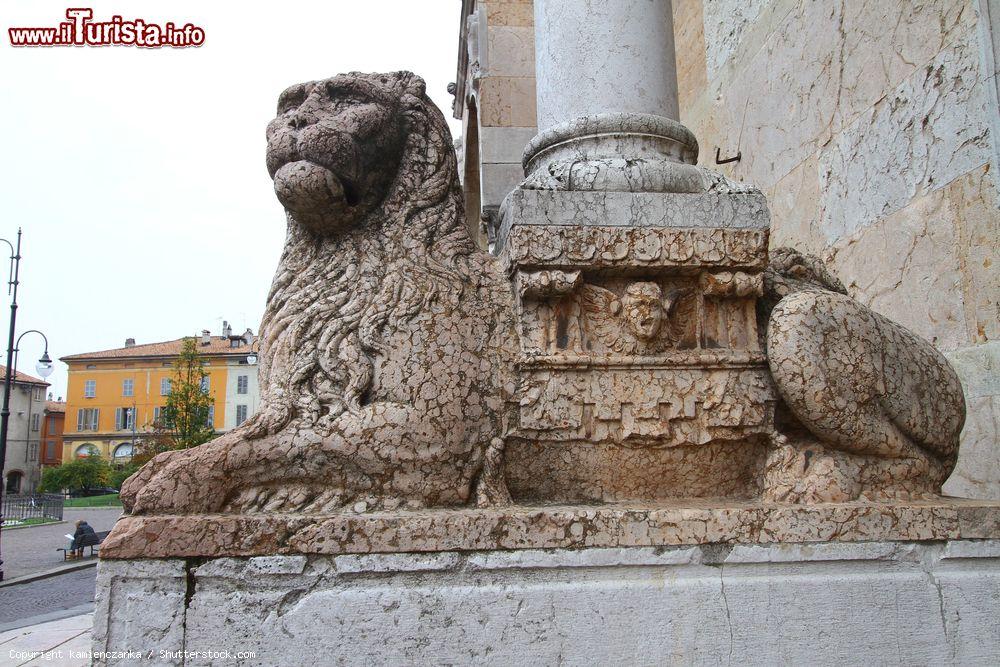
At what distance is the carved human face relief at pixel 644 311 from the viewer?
2.25 meters

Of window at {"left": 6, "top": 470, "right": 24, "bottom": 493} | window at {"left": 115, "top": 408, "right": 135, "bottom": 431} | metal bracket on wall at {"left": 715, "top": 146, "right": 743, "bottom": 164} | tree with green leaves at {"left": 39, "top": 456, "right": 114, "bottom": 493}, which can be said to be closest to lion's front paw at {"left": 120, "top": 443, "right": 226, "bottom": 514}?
metal bracket on wall at {"left": 715, "top": 146, "right": 743, "bottom": 164}

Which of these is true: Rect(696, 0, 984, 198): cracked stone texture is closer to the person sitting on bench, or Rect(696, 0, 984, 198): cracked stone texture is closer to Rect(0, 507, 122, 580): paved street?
the person sitting on bench

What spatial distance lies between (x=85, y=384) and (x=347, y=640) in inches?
1903

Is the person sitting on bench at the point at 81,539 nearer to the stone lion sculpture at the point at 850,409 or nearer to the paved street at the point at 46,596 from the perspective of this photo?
the paved street at the point at 46,596

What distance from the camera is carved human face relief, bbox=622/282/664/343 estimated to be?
7.37 ft

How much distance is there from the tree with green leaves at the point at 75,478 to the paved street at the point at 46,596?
2857 cm

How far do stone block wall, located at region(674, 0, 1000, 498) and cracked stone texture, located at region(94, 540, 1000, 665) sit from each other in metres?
1.52

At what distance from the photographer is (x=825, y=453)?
7.31ft

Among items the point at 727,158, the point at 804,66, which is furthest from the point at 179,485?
the point at 727,158

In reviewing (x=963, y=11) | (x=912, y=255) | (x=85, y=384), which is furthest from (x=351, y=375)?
(x=85, y=384)

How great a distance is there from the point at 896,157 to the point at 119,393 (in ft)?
153

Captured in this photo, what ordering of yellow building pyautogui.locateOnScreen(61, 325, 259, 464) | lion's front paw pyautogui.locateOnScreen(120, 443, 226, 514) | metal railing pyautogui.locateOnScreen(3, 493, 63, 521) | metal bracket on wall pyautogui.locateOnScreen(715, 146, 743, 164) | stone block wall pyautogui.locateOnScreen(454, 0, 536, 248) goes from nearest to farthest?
lion's front paw pyautogui.locateOnScreen(120, 443, 226, 514) < metal bracket on wall pyautogui.locateOnScreen(715, 146, 743, 164) < stone block wall pyautogui.locateOnScreen(454, 0, 536, 248) < metal railing pyautogui.locateOnScreen(3, 493, 63, 521) < yellow building pyautogui.locateOnScreen(61, 325, 259, 464)

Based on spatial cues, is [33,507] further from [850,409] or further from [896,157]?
[850,409]

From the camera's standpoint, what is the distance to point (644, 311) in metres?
2.25
